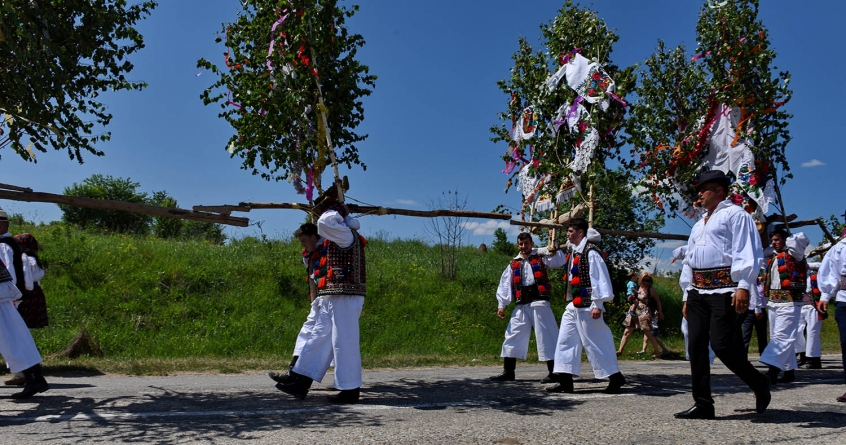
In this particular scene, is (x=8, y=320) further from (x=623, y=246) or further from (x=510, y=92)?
(x=623, y=246)

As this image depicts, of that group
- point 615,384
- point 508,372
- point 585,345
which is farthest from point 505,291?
point 615,384

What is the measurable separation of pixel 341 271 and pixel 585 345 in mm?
2849

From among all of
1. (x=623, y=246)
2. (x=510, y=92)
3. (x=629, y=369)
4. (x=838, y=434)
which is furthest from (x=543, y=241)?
(x=838, y=434)

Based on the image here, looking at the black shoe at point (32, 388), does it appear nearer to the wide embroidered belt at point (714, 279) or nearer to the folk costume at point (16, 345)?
the folk costume at point (16, 345)

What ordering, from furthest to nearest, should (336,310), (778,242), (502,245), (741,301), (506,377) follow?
(502,245), (778,242), (506,377), (336,310), (741,301)

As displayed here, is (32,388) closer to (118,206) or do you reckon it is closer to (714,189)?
(118,206)

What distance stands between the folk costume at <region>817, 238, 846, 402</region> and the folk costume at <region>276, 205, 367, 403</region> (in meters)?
4.74

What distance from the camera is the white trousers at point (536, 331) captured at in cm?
814

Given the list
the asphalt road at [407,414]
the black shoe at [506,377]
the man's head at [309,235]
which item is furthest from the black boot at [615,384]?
the man's head at [309,235]

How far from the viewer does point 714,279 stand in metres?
5.26

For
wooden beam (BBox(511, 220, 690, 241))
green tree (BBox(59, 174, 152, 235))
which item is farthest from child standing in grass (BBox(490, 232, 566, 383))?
green tree (BBox(59, 174, 152, 235))

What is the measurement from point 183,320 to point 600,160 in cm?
852

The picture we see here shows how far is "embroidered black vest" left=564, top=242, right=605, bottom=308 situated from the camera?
7254 millimetres

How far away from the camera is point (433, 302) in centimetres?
1570
